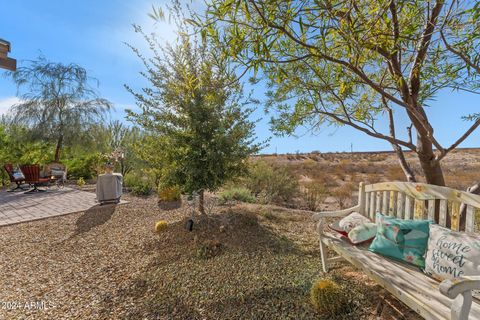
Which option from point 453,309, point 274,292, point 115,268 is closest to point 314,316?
point 274,292

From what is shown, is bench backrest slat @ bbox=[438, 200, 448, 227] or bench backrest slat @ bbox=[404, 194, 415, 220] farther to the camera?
bench backrest slat @ bbox=[404, 194, 415, 220]

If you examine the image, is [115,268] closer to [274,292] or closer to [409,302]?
[274,292]

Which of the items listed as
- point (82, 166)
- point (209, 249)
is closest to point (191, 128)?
point (209, 249)

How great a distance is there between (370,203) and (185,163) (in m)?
2.65

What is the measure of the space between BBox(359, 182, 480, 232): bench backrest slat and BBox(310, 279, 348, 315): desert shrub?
1.14m

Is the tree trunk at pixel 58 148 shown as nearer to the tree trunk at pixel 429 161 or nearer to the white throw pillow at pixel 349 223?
the white throw pillow at pixel 349 223

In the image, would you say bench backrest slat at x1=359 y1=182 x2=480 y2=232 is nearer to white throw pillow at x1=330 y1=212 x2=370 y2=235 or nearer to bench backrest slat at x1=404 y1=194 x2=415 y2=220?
bench backrest slat at x1=404 y1=194 x2=415 y2=220

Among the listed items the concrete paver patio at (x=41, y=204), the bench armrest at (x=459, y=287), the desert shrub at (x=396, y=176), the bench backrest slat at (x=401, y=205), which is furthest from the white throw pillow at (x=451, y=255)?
the desert shrub at (x=396, y=176)

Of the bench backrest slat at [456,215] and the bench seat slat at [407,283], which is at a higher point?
the bench backrest slat at [456,215]

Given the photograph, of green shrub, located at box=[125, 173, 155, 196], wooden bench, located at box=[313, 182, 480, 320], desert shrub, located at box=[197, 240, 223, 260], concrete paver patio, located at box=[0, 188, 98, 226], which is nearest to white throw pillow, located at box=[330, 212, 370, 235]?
wooden bench, located at box=[313, 182, 480, 320]

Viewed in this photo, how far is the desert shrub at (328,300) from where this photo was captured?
212 cm

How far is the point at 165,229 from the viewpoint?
14.1 ft

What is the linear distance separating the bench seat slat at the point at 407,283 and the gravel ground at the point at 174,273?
0.34 m

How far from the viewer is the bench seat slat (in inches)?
63.5
